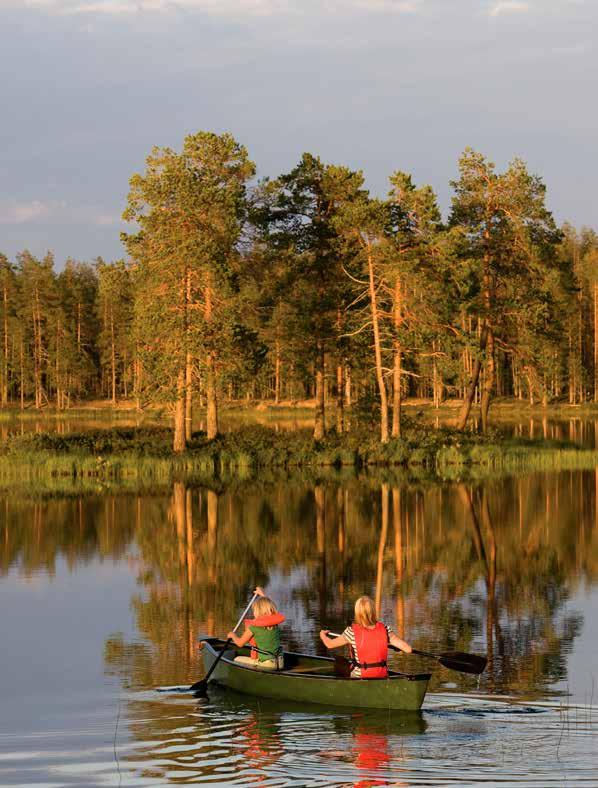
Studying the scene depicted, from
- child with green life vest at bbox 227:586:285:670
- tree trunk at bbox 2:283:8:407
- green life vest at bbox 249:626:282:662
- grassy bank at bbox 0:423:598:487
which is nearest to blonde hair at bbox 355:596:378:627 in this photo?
child with green life vest at bbox 227:586:285:670

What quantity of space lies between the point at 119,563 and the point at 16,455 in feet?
70.0

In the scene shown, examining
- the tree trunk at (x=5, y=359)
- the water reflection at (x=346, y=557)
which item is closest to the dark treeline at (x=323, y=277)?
the water reflection at (x=346, y=557)

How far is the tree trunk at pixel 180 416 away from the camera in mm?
52375

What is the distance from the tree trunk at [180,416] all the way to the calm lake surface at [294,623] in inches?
343

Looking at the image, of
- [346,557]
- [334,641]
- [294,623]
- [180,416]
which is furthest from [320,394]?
[334,641]

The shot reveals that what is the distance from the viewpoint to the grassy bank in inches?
1949

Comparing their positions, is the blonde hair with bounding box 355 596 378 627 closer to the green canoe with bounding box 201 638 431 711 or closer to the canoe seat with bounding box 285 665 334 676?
the green canoe with bounding box 201 638 431 711

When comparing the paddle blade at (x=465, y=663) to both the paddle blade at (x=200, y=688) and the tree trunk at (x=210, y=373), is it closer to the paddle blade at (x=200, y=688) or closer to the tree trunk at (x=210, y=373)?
the paddle blade at (x=200, y=688)

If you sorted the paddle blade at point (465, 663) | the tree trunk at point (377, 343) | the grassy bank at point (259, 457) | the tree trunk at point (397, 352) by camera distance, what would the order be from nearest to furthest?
the paddle blade at point (465, 663) → the grassy bank at point (259, 457) → the tree trunk at point (377, 343) → the tree trunk at point (397, 352)

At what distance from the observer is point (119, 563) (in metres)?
29.9

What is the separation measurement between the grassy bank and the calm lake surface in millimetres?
5373

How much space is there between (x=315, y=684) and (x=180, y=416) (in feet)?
127

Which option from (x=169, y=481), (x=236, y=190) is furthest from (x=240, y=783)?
(x=236, y=190)

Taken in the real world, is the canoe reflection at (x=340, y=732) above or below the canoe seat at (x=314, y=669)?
below
